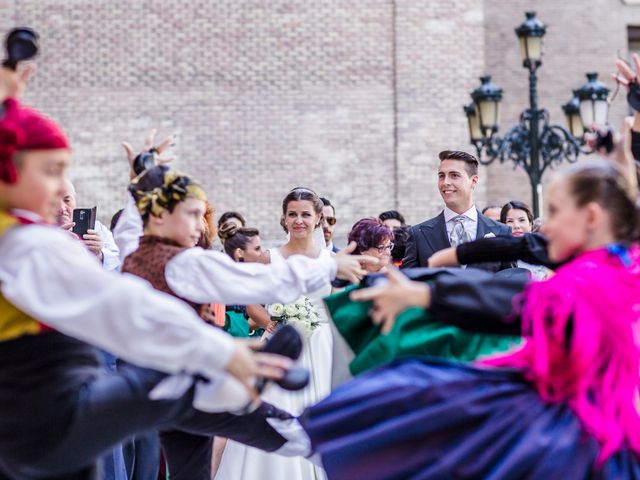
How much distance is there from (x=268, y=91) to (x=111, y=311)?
12.5 m

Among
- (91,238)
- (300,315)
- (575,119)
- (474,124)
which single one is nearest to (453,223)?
(300,315)

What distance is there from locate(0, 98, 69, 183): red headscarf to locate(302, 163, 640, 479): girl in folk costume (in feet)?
4.31

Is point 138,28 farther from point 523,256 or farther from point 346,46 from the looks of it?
point 523,256

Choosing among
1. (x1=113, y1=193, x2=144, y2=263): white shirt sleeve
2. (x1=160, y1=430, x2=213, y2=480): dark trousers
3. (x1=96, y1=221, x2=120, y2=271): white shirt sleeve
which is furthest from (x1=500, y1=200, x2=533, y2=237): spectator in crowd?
(x1=160, y1=430, x2=213, y2=480): dark trousers

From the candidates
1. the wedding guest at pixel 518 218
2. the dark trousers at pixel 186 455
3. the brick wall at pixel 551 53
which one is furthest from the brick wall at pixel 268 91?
the dark trousers at pixel 186 455

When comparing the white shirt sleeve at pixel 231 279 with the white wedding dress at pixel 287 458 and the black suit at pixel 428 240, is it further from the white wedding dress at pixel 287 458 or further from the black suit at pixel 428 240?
the black suit at pixel 428 240

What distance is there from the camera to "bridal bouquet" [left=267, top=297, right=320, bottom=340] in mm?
7012

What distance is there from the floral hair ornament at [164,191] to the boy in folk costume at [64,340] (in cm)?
105

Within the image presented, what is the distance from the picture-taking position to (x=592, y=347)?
3357 mm

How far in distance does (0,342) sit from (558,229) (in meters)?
1.98

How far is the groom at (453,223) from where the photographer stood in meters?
6.78

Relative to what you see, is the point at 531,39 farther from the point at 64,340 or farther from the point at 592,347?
the point at 64,340

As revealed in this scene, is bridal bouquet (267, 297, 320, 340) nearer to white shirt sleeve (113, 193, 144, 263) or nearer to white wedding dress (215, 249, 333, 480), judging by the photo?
white wedding dress (215, 249, 333, 480)

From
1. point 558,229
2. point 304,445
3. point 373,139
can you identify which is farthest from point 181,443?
point 373,139
